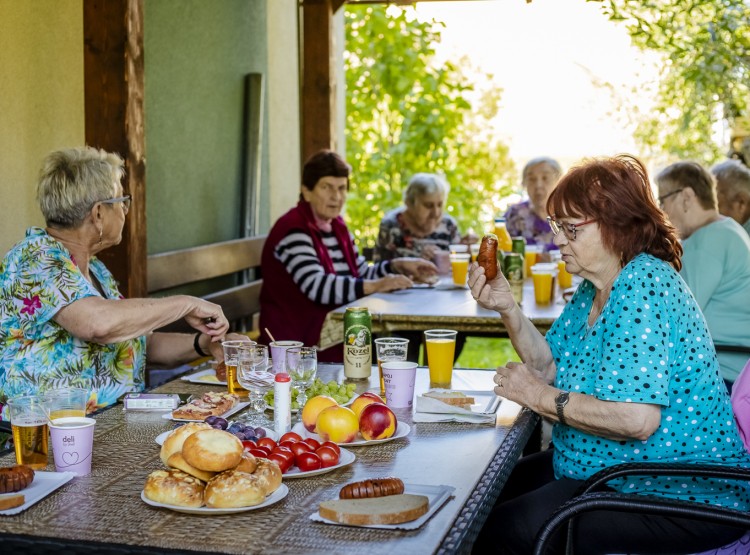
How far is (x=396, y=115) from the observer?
9.80m

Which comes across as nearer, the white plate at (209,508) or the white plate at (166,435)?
the white plate at (209,508)

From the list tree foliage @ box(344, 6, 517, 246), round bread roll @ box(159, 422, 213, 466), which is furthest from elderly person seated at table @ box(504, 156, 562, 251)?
round bread roll @ box(159, 422, 213, 466)

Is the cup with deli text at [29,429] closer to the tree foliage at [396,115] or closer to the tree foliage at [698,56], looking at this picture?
the tree foliage at [698,56]

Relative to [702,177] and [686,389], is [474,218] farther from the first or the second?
[686,389]

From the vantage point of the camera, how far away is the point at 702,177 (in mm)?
4148

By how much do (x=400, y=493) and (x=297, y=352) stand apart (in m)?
0.77

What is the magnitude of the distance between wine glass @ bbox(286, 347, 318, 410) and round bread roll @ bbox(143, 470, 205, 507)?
A: 0.73 metres

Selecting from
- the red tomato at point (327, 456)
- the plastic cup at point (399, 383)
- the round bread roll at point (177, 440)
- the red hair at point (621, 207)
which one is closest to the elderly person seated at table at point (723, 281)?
the red hair at point (621, 207)

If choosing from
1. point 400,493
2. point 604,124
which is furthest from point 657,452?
point 604,124

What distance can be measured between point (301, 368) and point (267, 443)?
506 millimetres

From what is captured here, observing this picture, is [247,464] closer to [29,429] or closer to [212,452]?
[212,452]

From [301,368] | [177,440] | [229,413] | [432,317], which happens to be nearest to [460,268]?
[432,317]

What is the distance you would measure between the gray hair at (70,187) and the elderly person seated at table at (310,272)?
6.43 feet

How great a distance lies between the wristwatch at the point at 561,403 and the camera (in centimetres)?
233
